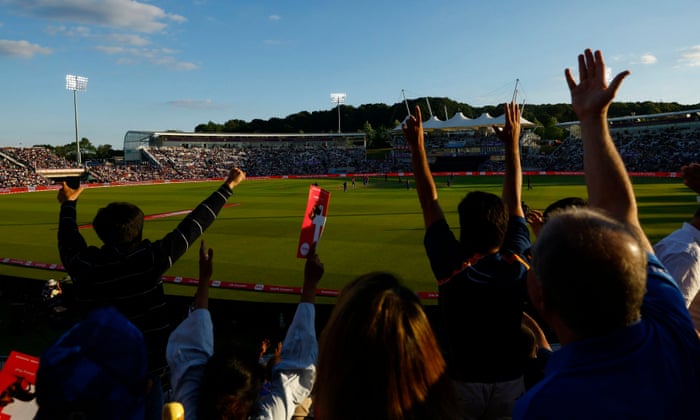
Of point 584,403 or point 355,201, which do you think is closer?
point 584,403

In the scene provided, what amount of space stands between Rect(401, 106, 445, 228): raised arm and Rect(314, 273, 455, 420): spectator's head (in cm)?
156

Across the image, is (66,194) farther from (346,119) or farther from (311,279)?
(346,119)

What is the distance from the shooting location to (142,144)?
3942 inches

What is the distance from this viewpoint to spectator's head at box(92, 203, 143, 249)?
131 inches

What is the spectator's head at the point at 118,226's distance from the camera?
3.33 meters

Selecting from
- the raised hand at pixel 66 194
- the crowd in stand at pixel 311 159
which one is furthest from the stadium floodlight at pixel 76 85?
the raised hand at pixel 66 194

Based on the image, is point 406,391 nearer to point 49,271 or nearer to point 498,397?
point 498,397

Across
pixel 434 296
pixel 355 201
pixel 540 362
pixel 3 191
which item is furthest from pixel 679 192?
pixel 3 191

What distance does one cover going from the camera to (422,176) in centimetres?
314

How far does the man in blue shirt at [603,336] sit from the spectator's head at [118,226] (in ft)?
9.70

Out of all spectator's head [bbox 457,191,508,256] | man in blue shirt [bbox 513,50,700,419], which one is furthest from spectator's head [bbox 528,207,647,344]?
spectator's head [bbox 457,191,508,256]

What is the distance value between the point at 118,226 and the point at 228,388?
5.73ft

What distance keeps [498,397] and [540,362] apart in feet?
2.11

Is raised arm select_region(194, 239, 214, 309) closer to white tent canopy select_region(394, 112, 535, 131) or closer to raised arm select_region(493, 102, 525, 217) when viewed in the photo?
raised arm select_region(493, 102, 525, 217)
